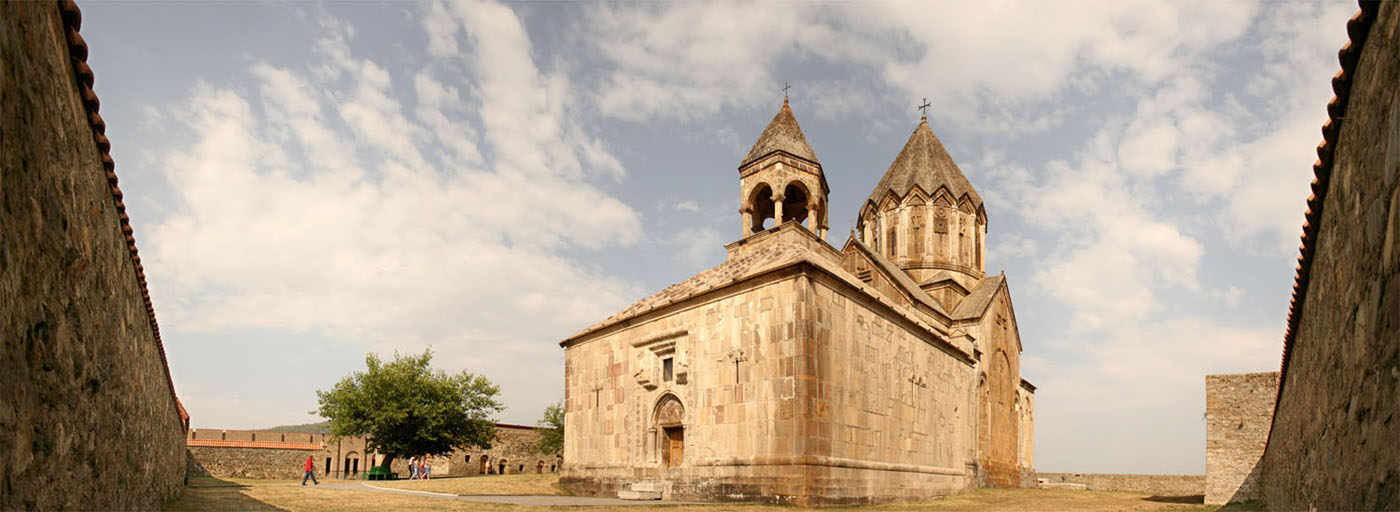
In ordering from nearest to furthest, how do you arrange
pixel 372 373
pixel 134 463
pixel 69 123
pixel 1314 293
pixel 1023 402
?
pixel 69 123
pixel 1314 293
pixel 134 463
pixel 372 373
pixel 1023 402

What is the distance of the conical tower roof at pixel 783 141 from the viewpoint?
22.6m

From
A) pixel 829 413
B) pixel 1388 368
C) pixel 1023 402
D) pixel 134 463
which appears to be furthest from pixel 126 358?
pixel 1023 402

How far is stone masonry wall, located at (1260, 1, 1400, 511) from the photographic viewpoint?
3529mm

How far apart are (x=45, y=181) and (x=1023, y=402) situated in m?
38.2

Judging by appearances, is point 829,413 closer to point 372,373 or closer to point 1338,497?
point 1338,497

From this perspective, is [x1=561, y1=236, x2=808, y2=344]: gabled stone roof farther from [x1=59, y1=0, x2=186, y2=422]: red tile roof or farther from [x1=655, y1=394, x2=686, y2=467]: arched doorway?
[x1=59, y1=0, x2=186, y2=422]: red tile roof

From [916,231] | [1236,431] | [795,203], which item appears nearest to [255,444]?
[795,203]

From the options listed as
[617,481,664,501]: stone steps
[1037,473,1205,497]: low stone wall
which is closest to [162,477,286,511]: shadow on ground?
[617,481,664,501]: stone steps

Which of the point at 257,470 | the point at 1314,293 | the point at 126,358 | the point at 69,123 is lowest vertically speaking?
the point at 257,470

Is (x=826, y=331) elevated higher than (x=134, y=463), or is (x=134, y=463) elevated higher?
(x=826, y=331)

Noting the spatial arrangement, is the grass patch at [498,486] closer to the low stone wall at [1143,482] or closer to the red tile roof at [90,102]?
the red tile roof at [90,102]

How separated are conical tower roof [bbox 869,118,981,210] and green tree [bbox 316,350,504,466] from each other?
2186cm

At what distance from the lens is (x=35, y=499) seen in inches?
153

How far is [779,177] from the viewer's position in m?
22.2
